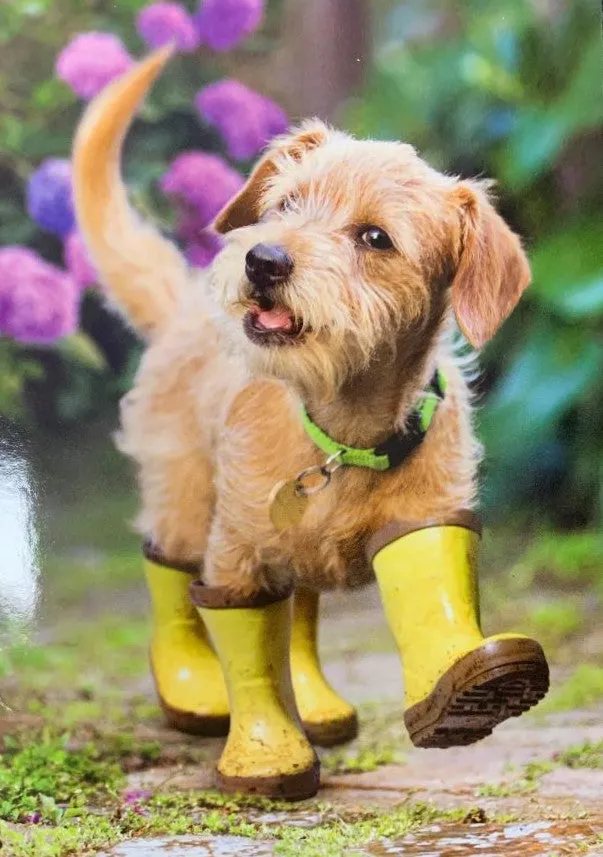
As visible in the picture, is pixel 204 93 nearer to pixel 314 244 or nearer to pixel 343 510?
pixel 314 244

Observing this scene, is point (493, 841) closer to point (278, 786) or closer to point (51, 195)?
point (278, 786)

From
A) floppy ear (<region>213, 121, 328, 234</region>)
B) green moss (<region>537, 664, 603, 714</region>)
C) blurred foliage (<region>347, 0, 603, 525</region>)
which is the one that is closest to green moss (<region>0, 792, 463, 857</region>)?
green moss (<region>537, 664, 603, 714</region>)

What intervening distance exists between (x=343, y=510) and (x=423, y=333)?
0.26 metres

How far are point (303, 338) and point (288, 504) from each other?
256 mm

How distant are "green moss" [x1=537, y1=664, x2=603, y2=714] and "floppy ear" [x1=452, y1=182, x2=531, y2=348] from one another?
22.7 inches

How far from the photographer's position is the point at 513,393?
1.66 meters

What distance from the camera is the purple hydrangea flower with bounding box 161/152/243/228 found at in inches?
62.7

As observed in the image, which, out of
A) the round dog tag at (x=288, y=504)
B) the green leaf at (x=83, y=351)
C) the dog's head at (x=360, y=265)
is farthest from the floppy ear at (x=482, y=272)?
the green leaf at (x=83, y=351)

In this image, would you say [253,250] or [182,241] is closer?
[253,250]

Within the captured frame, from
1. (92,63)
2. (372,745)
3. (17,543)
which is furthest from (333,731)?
(92,63)

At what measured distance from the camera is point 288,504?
4.76 feet

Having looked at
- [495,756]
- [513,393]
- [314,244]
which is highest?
[314,244]

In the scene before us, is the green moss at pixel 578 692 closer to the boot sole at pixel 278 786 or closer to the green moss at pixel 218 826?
the green moss at pixel 218 826

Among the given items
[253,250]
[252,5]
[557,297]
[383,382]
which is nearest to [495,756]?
[383,382]
